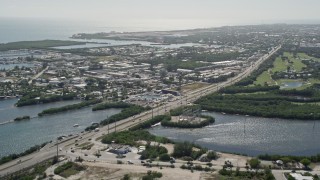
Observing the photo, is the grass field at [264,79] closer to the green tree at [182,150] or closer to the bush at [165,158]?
the green tree at [182,150]

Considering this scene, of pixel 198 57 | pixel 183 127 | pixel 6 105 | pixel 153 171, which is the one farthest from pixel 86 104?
pixel 198 57

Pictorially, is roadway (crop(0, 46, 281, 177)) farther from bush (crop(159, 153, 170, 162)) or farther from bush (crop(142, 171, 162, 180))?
bush (crop(142, 171, 162, 180))

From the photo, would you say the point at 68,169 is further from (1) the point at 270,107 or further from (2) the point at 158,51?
(2) the point at 158,51

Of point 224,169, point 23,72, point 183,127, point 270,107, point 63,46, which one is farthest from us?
point 63,46

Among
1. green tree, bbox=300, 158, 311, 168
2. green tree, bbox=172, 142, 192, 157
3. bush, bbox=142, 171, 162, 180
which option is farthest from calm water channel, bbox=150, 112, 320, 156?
bush, bbox=142, 171, 162, 180

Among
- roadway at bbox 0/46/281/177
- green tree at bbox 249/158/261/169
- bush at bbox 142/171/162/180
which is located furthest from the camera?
roadway at bbox 0/46/281/177

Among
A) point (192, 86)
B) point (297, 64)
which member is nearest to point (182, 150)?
point (192, 86)
